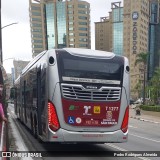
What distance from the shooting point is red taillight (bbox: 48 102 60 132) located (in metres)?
11.9

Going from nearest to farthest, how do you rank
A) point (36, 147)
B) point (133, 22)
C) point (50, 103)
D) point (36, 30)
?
point (50, 103), point (36, 147), point (36, 30), point (133, 22)

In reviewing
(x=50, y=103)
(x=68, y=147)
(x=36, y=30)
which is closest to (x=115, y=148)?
(x=68, y=147)

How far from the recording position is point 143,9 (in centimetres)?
15950

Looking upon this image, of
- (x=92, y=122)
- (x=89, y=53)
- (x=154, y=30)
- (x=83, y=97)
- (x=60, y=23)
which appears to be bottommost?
(x=92, y=122)

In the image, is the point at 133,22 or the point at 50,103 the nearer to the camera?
the point at 50,103

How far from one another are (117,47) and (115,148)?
5963 inches

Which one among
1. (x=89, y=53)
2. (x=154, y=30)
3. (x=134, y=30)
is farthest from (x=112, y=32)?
(x=89, y=53)

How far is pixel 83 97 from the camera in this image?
1222cm

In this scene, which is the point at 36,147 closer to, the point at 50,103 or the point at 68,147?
the point at 68,147

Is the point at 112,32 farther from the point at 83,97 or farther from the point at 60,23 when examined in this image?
the point at 83,97

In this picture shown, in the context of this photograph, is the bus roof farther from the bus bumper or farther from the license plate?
the bus bumper

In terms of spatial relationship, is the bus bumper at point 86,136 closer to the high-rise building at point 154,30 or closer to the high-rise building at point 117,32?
the high-rise building at point 154,30

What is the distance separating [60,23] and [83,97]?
415 feet

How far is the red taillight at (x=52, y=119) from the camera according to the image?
38.9 feet
